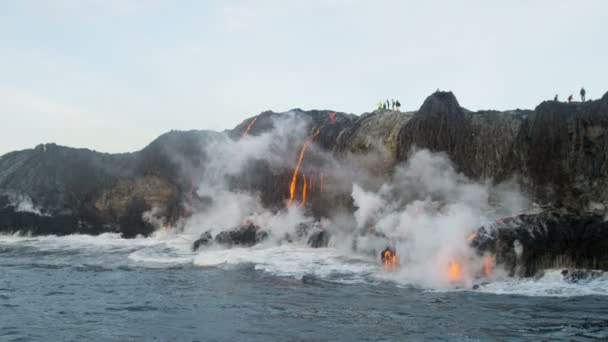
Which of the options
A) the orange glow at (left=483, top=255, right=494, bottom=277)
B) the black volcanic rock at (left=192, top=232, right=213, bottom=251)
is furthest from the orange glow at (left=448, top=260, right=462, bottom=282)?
the black volcanic rock at (left=192, top=232, right=213, bottom=251)

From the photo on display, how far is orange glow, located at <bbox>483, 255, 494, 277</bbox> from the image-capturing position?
16.3 meters

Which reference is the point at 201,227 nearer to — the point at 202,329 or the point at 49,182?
the point at 49,182

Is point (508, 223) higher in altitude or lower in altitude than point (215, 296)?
higher

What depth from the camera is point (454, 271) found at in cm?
1623

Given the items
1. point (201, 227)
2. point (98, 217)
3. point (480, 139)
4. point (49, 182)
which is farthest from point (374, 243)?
point (49, 182)

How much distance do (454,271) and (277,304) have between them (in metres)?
6.02

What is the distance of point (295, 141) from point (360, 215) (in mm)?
7486

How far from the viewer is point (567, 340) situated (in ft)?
32.3

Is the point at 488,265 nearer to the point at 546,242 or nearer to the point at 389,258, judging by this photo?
the point at 546,242

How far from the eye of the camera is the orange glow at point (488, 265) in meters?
16.3

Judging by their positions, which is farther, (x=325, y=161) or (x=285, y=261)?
(x=325, y=161)

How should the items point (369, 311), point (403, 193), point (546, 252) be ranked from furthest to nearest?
point (403, 193) < point (546, 252) < point (369, 311)

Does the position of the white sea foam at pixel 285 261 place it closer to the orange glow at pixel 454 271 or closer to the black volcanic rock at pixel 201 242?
the black volcanic rock at pixel 201 242

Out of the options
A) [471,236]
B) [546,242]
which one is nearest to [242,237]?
[471,236]
